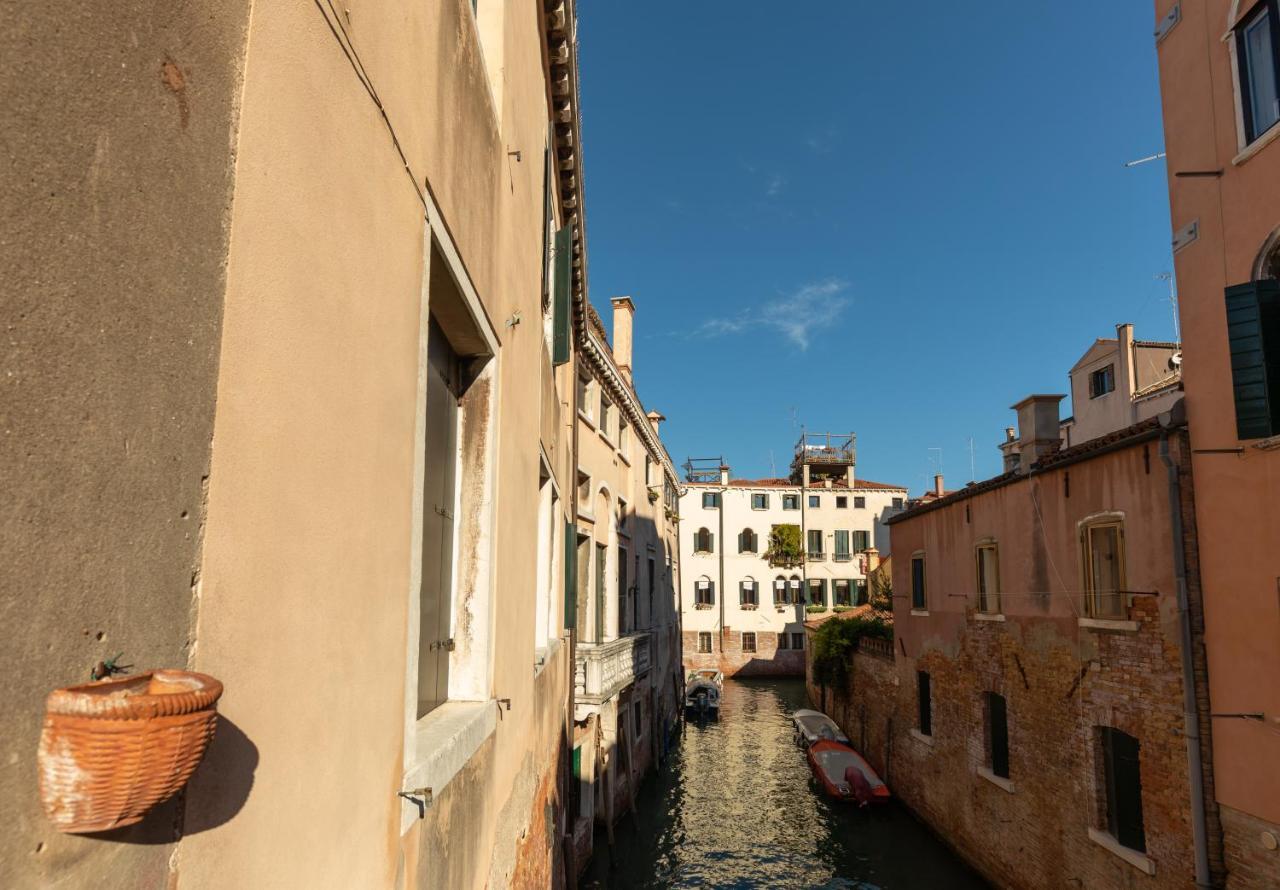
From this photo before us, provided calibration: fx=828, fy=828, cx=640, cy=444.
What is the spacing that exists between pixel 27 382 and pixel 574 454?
1216cm

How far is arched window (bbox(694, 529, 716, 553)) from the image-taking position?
45.8m

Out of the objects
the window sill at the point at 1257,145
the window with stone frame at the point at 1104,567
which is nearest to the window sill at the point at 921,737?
the window with stone frame at the point at 1104,567

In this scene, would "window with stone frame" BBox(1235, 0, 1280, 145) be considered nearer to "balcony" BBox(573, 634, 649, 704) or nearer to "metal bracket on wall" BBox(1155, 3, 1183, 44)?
"metal bracket on wall" BBox(1155, 3, 1183, 44)

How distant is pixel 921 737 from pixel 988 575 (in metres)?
4.99

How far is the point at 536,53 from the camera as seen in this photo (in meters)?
6.83

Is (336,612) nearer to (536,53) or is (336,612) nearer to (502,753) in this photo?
(502,753)

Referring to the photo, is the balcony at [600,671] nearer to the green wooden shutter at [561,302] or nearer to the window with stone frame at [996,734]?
the green wooden shutter at [561,302]

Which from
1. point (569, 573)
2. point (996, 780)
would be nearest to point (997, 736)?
point (996, 780)

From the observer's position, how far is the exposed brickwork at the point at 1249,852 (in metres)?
8.29

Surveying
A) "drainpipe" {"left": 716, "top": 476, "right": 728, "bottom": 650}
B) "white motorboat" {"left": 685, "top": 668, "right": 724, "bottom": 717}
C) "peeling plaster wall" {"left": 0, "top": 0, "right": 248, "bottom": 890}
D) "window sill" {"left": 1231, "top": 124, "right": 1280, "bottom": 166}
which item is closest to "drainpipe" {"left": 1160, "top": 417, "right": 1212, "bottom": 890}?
"window sill" {"left": 1231, "top": 124, "right": 1280, "bottom": 166}

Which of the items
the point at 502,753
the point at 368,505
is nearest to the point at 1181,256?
the point at 502,753

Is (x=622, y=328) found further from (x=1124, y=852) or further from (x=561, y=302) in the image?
(x=1124, y=852)

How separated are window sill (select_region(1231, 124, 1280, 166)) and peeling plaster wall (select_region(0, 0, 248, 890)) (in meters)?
10.6

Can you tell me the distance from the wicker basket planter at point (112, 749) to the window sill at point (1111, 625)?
11660 mm
